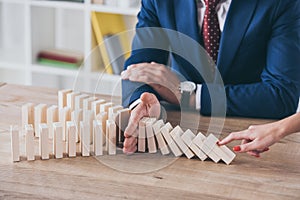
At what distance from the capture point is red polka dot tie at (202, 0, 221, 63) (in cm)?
192

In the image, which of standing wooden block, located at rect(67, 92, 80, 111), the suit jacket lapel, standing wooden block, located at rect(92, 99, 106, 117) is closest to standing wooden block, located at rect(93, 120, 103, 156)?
standing wooden block, located at rect(92, 99, 106, 117)

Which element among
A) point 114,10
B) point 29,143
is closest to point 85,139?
point 29,143

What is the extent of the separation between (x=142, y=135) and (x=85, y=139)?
0.14m

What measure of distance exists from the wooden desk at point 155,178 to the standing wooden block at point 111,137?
0.02 meters

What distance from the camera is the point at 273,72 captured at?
6.16 feet

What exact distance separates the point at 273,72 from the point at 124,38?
1.63ft

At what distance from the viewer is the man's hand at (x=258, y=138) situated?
1.47 meters

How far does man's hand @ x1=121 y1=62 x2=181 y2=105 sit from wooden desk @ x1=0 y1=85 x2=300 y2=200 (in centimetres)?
13

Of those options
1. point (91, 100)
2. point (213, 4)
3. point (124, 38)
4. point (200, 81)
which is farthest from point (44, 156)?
point (213, 4)

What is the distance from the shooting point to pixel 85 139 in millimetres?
1519

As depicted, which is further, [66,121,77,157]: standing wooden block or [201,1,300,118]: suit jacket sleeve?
[201,1,300,118]: suit jacket sleeve

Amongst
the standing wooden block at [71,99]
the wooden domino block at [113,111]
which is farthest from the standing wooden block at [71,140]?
the standing wooden block at [71,99]

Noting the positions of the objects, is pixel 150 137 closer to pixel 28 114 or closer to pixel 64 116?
pixel 64 116

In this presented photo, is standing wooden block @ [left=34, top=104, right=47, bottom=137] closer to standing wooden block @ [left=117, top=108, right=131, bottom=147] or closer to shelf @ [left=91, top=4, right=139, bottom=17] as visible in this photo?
standing wooden block @ [left=117, top=108, right=131, bottom=147]
